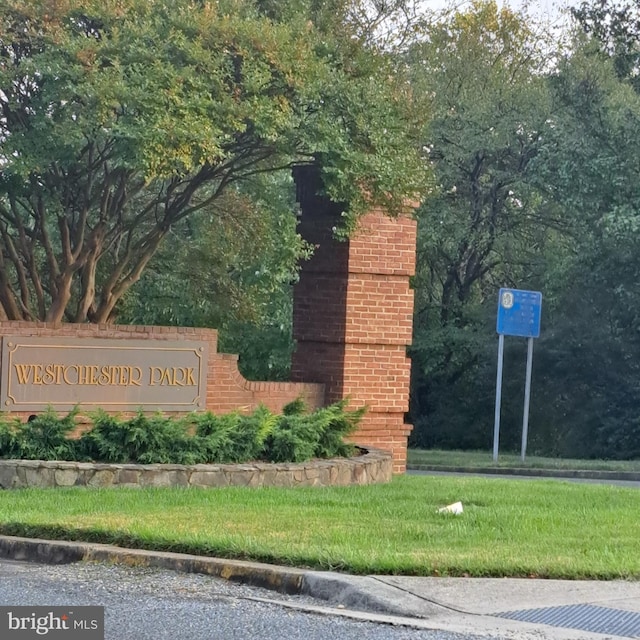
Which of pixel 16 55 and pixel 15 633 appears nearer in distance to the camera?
pixel 15 633

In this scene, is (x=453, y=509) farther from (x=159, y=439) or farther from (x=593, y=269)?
(x=593, y=269)

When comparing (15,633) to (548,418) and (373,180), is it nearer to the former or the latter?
(373,180)

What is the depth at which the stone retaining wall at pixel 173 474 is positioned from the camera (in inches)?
493

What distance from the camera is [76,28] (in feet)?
46.8

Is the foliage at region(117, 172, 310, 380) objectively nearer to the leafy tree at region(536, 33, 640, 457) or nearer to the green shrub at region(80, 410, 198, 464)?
the green shrub at region(80, 410, 198, 464)

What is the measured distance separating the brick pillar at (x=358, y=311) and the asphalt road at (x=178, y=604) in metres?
8.19

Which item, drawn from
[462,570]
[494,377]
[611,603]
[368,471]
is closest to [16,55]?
[368,471]

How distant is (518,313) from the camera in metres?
27.3

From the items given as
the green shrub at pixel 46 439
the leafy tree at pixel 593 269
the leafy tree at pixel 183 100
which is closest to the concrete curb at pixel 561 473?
the leafy tree at pixel 593 269

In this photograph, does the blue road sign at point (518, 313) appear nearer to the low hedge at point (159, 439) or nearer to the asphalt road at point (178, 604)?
the low hedge at point (159, 439)

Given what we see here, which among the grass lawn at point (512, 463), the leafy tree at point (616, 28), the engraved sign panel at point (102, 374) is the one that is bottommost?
the grass lawn at point (512, 463)

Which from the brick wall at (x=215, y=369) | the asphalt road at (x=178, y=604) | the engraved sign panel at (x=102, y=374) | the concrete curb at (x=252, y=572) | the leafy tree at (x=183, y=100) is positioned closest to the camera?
the asphalt road at (x=178, y=604)

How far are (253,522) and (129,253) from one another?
7.43 meters

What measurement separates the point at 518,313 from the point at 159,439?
15282 millimetres
